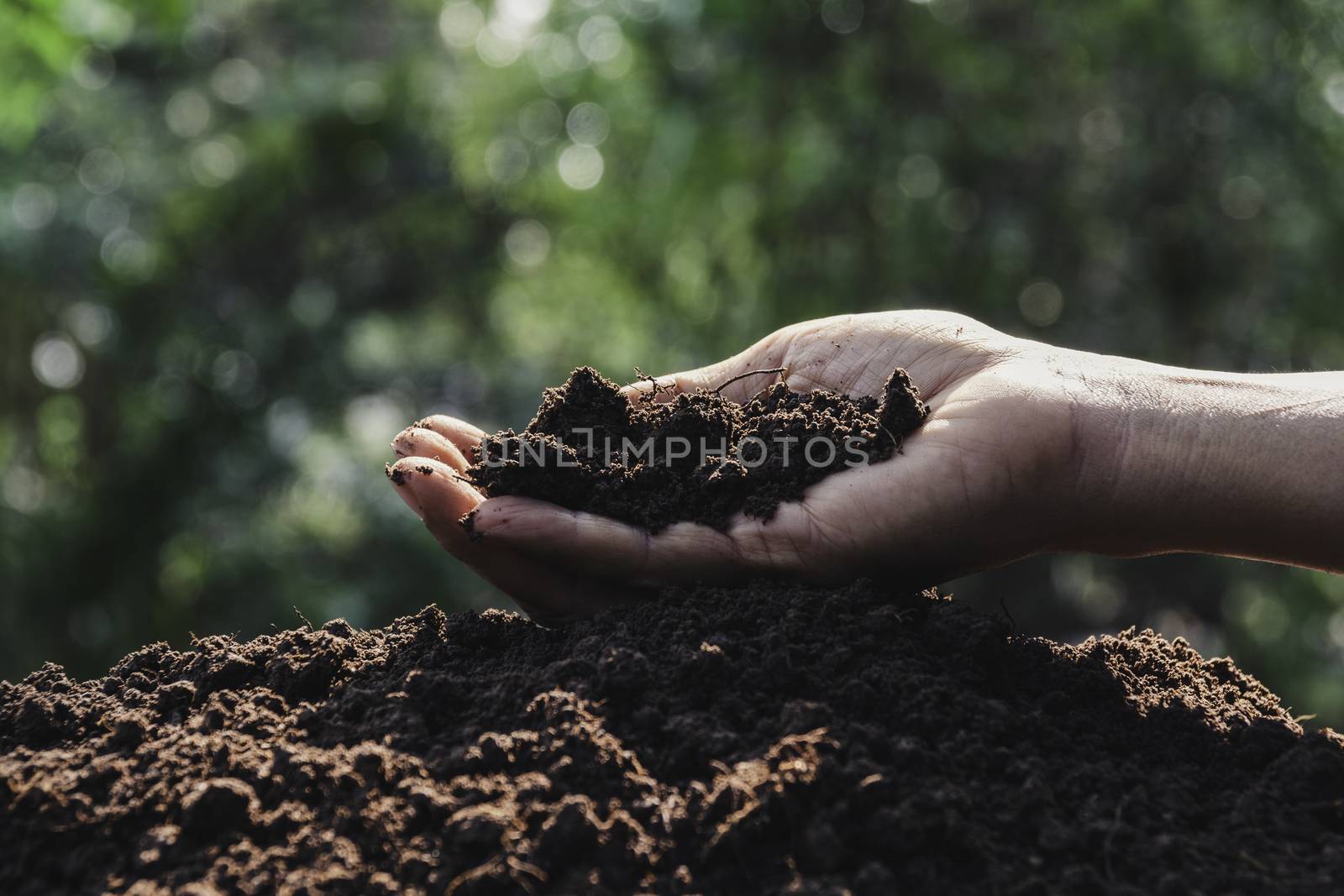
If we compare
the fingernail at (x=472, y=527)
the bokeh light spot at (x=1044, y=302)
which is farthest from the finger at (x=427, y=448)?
the bokeh light spot at (x=1044, y=302)

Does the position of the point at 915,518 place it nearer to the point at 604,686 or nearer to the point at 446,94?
the point at 604,686

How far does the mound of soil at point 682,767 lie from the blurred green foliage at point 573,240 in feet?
15.4

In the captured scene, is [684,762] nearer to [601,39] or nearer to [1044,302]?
[1044,302]

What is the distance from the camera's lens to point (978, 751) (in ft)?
5.39

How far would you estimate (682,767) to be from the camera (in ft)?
5.30

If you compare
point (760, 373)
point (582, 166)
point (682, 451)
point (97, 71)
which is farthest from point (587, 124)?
point (682, 451)

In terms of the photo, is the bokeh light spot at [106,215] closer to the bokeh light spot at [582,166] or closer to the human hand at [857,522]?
the bokeh light spot at [582,166]

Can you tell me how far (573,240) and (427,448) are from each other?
714cm

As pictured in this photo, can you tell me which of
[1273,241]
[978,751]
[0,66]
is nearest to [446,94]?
[0,66]

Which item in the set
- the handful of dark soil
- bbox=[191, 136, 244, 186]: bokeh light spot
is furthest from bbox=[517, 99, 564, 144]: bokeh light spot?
the handful of dark soil

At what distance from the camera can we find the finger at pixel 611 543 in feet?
7.06

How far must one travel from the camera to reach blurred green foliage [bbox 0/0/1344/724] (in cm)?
645

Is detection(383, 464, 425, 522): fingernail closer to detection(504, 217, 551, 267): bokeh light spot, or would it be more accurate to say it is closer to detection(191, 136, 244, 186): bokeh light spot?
detection(191, 136, 244, 186): bokeh light spot

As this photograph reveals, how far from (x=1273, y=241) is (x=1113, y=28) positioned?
1.74 metres
